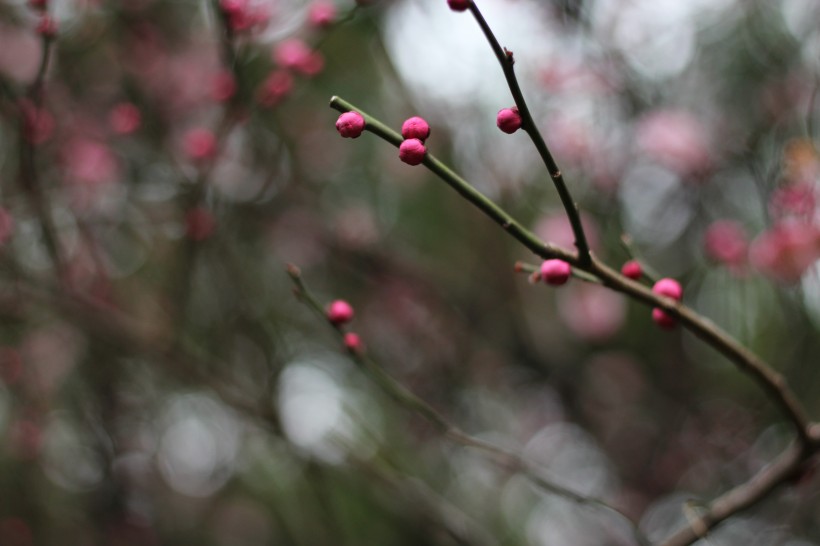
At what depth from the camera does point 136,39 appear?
396 centimetres

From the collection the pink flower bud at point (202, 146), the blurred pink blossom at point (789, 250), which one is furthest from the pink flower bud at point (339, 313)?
the blurred pink blossom at point (789, 250)

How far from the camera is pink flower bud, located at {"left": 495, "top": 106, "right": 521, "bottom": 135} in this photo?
989 millimetres

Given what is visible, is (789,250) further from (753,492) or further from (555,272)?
(555,272)

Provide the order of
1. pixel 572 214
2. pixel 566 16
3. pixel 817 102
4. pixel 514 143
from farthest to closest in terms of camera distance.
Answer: pixel 514 143 < pixel 566 16 < pixel 817 102 < pixel 572 214

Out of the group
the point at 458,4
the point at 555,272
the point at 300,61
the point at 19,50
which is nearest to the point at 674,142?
the point at 300,61

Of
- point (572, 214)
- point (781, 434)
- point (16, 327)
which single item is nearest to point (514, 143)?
point (781, 434)

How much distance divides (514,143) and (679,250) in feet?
3.14

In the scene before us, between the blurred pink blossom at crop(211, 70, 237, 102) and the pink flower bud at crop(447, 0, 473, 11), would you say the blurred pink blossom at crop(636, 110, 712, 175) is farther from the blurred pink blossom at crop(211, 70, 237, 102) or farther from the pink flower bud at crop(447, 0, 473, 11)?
the pink flower bud at crop(447, 0, 473, 11)

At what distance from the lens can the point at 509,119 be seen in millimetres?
992

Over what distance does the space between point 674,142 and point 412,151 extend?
8.89 feet

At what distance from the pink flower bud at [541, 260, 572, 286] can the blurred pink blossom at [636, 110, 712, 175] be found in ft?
8.25

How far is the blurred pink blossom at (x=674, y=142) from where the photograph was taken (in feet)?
11.0

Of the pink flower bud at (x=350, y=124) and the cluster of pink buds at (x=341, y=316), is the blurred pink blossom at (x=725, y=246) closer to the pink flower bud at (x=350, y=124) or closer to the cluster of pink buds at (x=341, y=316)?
the cluster of pink buds at (x=341, y=316)

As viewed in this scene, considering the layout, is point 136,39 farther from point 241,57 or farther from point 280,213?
point 241,57
